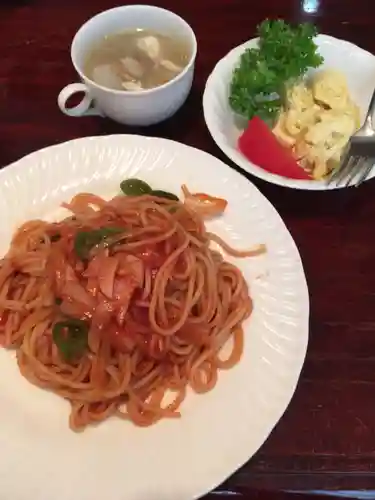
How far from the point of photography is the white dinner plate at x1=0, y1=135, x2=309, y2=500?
1.06 meters

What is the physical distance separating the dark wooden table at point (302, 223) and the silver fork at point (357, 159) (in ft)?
0.28

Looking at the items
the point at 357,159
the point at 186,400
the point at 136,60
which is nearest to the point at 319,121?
the point at 357,159

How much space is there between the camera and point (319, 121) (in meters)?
1.46

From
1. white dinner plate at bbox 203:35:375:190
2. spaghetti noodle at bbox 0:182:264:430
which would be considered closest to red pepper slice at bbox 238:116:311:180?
white dinner plate at bbox 203:35:375:190

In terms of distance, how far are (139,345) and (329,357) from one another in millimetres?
381

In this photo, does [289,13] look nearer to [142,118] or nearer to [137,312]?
[142,118]

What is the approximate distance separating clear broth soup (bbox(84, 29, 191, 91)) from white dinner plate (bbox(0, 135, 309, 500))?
0.15m

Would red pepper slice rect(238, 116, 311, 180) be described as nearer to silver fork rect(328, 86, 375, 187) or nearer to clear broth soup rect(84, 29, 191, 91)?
silver fork rect(328, 86, 375, 187)

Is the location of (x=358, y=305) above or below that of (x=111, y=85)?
below

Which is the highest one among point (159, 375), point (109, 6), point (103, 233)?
point (109, 6)

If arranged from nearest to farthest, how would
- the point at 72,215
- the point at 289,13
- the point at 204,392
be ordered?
1. the point at 204,392
2. the point at 72,215
3. the point at 289,13

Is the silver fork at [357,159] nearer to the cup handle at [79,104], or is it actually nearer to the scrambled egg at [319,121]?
the scrambled egg at [319,121]

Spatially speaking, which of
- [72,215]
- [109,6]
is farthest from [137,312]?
[109,6]

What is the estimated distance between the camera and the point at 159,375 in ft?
3.91
